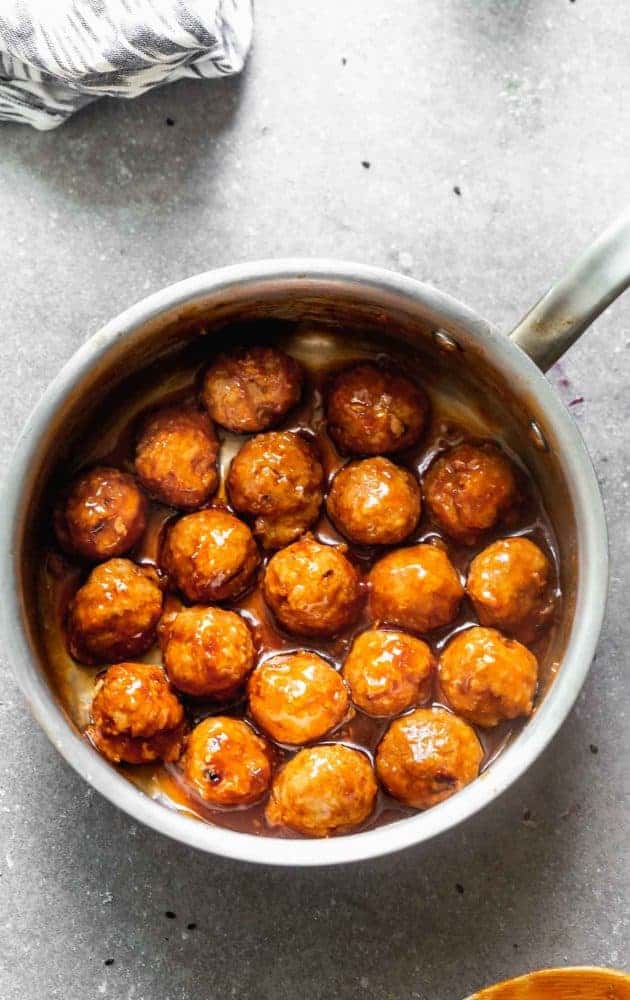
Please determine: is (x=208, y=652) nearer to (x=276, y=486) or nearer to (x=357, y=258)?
(x=276, y=486)

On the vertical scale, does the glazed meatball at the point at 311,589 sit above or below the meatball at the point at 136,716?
above

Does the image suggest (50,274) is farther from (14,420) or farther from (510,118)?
(510,118)

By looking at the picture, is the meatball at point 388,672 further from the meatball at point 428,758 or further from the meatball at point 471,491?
the meatball at point 471,491

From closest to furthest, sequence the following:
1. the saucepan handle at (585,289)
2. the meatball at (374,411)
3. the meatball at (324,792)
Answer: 1. the saucepan handle at (585,289)
2. the meatball at (324,792)
3. the meatball at (374,411)

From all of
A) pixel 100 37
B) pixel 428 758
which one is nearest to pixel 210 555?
pixel 428 758

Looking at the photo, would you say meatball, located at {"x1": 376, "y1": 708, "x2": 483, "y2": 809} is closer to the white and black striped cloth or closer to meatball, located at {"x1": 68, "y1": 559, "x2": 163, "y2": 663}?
meatball, located at {"x1": 68, "y1": 559, "x2": 163, "y2": 663}

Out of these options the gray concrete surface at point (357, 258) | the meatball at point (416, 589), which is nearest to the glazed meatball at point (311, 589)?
the meatball at point (416, 589)
